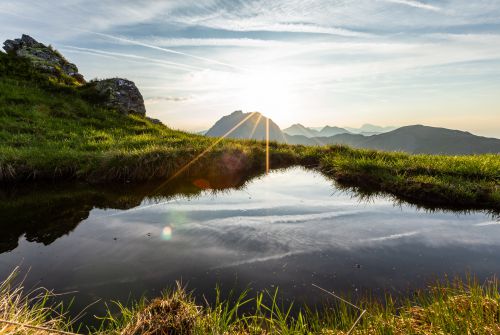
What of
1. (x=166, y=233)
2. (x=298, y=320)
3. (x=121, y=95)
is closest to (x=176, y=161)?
(x=166, y=233)

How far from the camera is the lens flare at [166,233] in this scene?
7.04m

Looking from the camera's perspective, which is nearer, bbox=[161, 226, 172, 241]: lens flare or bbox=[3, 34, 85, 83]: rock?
bbox=[161, 226, 172, 241]: lens flare

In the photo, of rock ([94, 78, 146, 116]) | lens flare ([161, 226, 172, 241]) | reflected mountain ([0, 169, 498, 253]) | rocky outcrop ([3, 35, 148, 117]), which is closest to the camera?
lens flare ([161, 226, 172, 241])

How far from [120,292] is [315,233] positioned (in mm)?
4583

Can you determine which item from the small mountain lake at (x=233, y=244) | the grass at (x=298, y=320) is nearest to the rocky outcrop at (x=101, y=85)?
the small mountain lake at (x=233, y=244)

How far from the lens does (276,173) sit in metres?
15.8

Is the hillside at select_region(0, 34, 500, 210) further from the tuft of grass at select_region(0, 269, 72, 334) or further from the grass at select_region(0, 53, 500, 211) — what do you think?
the tuft of grass at select_region(0, 269, 72, 334)

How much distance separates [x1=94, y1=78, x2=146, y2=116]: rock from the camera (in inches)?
1124

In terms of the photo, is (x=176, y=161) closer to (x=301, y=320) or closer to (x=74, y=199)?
(x=74, y=199)

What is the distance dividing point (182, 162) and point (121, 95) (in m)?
19.5

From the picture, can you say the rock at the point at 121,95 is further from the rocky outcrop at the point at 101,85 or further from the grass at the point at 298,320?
the grass at the point at 298,320

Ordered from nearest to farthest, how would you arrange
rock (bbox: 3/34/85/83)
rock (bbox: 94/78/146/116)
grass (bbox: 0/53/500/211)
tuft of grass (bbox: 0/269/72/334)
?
tuft of grass (bbox: 0/269/72/334), grass (bbox: 0/53/500/211), rock (bbox: 94/78/146/116), rock (bbox: 3/34/85/83)

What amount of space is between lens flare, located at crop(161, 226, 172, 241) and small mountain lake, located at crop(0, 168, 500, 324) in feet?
0.10

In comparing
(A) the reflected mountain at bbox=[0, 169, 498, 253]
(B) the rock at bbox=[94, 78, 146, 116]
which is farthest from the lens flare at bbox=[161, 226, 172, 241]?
(B) the rock at bbox=[94, 78, 146, 116]
